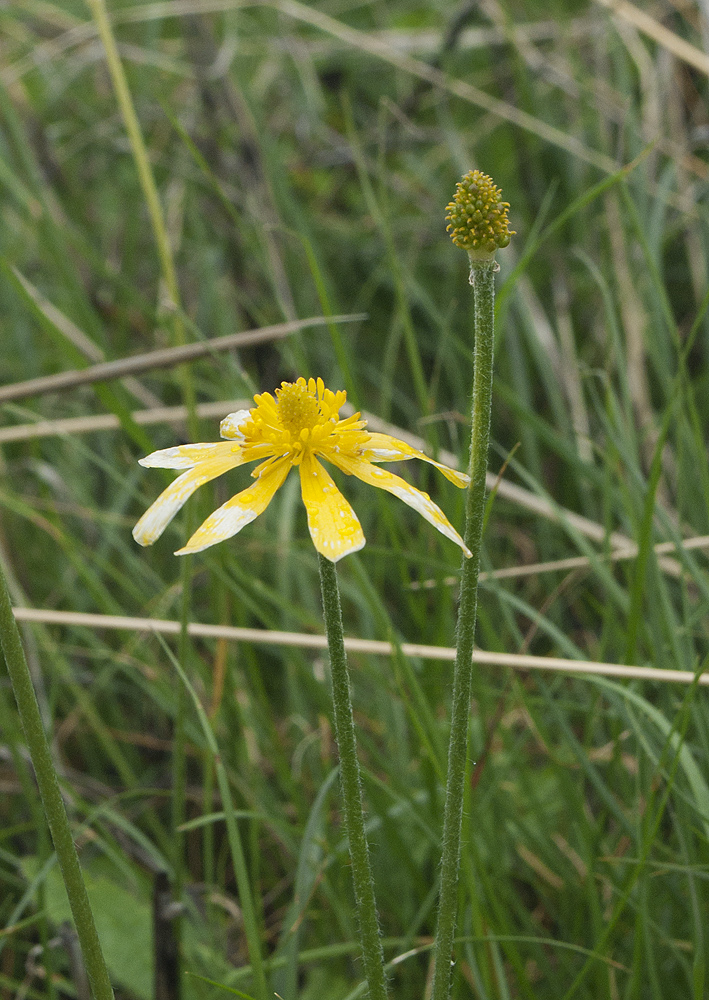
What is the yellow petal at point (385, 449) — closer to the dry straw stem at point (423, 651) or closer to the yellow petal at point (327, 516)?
the yellow petal at point (327, 516)

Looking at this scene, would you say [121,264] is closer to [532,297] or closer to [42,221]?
[42,221]

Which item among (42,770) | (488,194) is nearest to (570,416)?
(488,194)

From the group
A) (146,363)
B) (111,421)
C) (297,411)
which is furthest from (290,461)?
(111,421)

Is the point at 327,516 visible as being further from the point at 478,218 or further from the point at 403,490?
the point at 478,218

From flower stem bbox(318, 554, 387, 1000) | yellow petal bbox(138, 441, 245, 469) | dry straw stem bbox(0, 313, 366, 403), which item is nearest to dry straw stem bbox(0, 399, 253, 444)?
dry straw stem bbox(0, 313, 366, 403)

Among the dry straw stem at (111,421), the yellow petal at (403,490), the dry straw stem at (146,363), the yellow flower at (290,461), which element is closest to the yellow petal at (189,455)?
the yellow flower at (290,461)

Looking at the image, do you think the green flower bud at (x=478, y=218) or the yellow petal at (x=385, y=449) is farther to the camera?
the yellow petal at (x=385, y=449)
